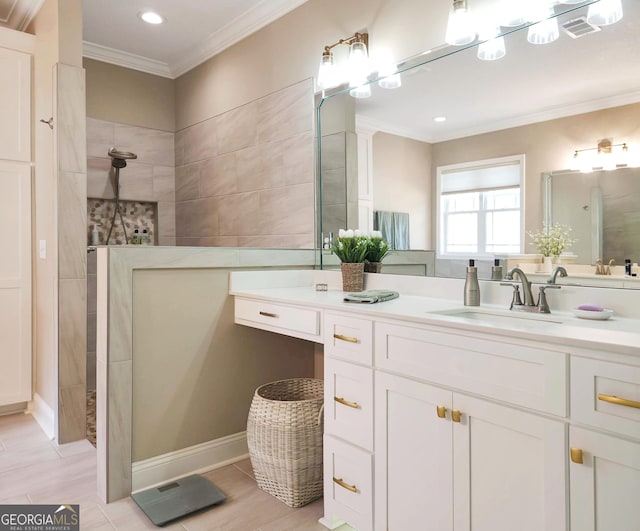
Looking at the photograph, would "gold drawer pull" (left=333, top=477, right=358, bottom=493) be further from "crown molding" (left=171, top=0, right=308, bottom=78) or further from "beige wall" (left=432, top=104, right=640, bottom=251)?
"crown molding" (left=171, top=0, right=308, bottom=78)

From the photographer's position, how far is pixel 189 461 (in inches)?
86.5

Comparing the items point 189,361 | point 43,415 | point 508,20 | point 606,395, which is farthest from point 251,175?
point 606,395

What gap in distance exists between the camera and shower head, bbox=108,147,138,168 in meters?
3.55

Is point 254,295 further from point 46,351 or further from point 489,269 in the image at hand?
point 46,351

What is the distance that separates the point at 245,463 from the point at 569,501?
5.29 feet

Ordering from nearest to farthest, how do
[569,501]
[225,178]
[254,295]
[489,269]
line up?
1. [569,501]
2. [489,269]
3. [254,295]
4. [225,178]

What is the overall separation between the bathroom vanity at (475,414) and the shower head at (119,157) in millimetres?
2296

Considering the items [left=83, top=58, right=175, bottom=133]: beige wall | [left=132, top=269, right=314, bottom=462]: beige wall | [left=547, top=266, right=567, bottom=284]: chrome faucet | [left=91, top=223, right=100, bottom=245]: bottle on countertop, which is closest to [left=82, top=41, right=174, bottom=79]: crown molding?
[left=83, top=58, right=175, bottom=133]: beige wall

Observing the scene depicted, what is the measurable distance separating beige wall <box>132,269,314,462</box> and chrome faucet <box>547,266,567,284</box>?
1398 millimetres

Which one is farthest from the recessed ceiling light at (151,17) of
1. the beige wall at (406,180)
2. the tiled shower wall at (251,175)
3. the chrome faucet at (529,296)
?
the chrome faucet at (529,296)

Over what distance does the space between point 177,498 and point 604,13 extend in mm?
2389

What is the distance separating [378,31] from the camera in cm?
232

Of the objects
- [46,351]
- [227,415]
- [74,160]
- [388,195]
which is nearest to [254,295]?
[227,415]

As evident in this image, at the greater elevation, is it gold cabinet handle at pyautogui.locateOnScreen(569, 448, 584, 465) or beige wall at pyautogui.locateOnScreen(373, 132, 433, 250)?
beige wall at pyautogui.locateOnScreen(373, 132, 433, 250)
